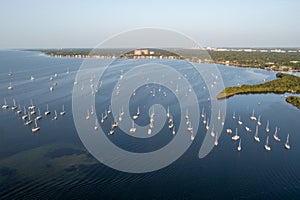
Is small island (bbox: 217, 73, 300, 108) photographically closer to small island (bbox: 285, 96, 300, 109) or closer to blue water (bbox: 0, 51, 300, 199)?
small island (bbox: 285, 96, 300, 109)

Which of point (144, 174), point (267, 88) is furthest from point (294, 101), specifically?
point (144, 174)

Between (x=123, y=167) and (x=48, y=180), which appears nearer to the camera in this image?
(x=48, y=180)

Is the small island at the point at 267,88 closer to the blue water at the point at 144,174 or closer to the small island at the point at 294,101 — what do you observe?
the small island at the point at 294,101

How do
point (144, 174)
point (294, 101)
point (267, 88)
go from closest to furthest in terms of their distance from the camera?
point (144, 174), point (294, 101), point (267, 88)

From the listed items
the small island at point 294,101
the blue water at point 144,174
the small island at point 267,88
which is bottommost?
the blue water at point 144,174

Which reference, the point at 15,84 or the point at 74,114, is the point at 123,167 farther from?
the point at 15,84

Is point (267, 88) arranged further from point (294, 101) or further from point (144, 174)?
point (144, 174)

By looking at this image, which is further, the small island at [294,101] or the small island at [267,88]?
the small island at [267,88]

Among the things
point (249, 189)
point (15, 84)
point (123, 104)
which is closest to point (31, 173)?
point (249, 189)

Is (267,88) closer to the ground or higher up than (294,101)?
higher up

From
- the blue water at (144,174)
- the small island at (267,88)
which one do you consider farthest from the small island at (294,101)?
the blue water at (144,174)

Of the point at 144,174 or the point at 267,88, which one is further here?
the point at 267,88
